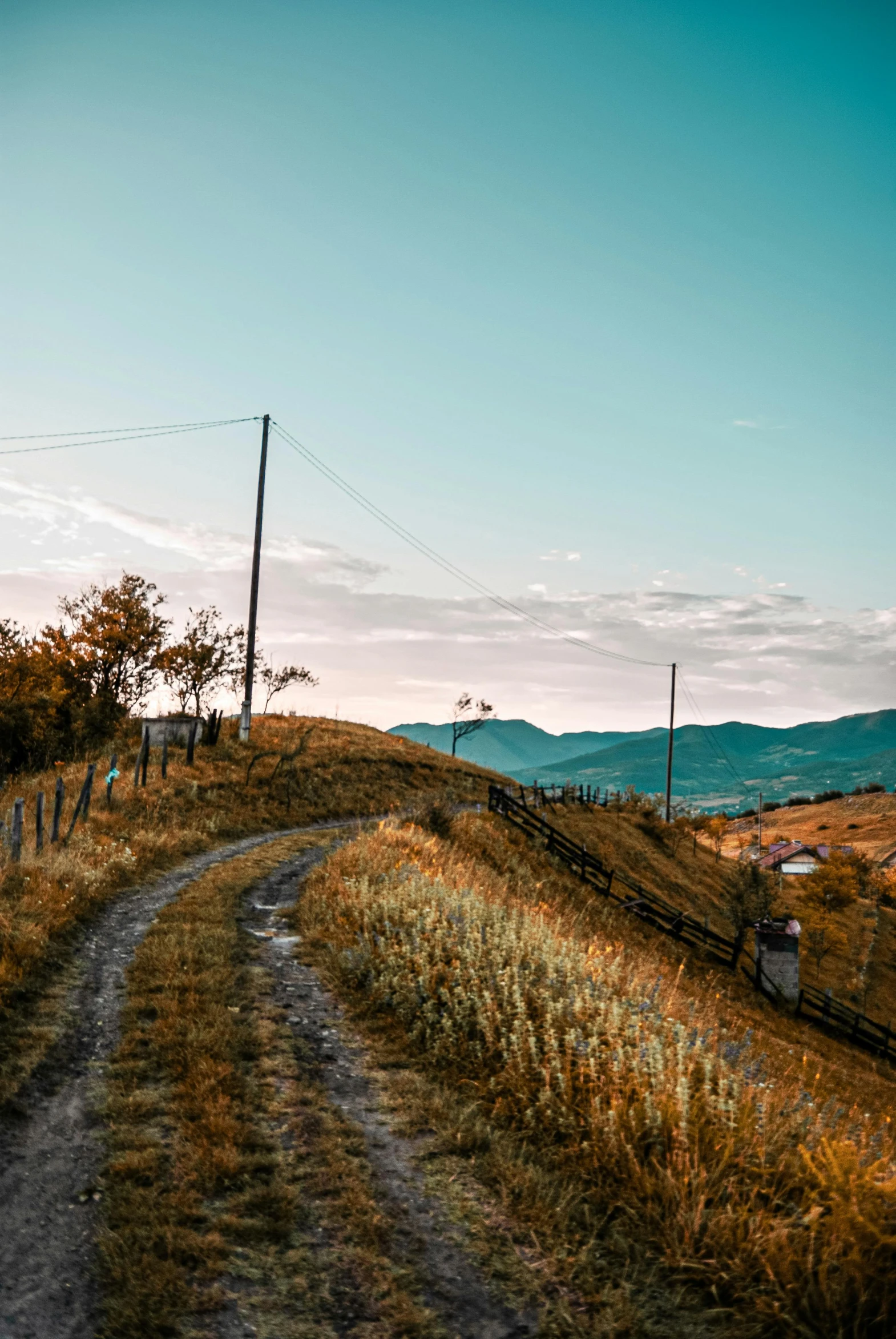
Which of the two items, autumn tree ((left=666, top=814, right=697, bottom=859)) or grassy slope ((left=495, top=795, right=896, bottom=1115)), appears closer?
grassy slope ((left=495, top=795, right=896, bottom=1115))

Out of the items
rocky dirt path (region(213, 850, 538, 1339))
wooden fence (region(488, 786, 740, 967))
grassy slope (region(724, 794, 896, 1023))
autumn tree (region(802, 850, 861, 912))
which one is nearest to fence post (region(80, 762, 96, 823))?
rocky dirt path (region(213, 850, 538, 1339))

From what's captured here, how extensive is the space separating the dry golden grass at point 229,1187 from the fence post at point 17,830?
6.52m

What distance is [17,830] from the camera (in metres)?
14.5

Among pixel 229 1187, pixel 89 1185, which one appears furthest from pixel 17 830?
pixel 229 1187

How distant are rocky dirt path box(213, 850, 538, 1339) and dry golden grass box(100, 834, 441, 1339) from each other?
0.49 ft

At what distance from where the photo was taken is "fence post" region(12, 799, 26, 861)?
1446 centimetres

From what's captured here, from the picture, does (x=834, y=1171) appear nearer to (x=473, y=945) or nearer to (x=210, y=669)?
(x=473, y=945)

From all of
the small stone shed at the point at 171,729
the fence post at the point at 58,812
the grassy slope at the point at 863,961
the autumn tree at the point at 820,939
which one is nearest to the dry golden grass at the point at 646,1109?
the fence post at the point at 58,812

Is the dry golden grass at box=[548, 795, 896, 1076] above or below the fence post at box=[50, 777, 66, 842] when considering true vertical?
below

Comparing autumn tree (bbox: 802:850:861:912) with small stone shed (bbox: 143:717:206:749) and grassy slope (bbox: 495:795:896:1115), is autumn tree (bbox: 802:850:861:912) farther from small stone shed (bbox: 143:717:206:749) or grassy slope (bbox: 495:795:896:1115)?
small stone shed (bbox: 143:717:206:749)

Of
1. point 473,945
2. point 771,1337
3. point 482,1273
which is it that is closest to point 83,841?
point 473,945

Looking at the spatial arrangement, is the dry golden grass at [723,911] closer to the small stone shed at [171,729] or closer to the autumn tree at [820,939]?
the autumn tree at [820,939]

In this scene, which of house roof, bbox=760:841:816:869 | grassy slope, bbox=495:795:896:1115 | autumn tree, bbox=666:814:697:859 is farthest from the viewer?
house roof, bbox=760:841:816:869

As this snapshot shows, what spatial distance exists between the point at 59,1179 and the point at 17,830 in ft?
32.4
